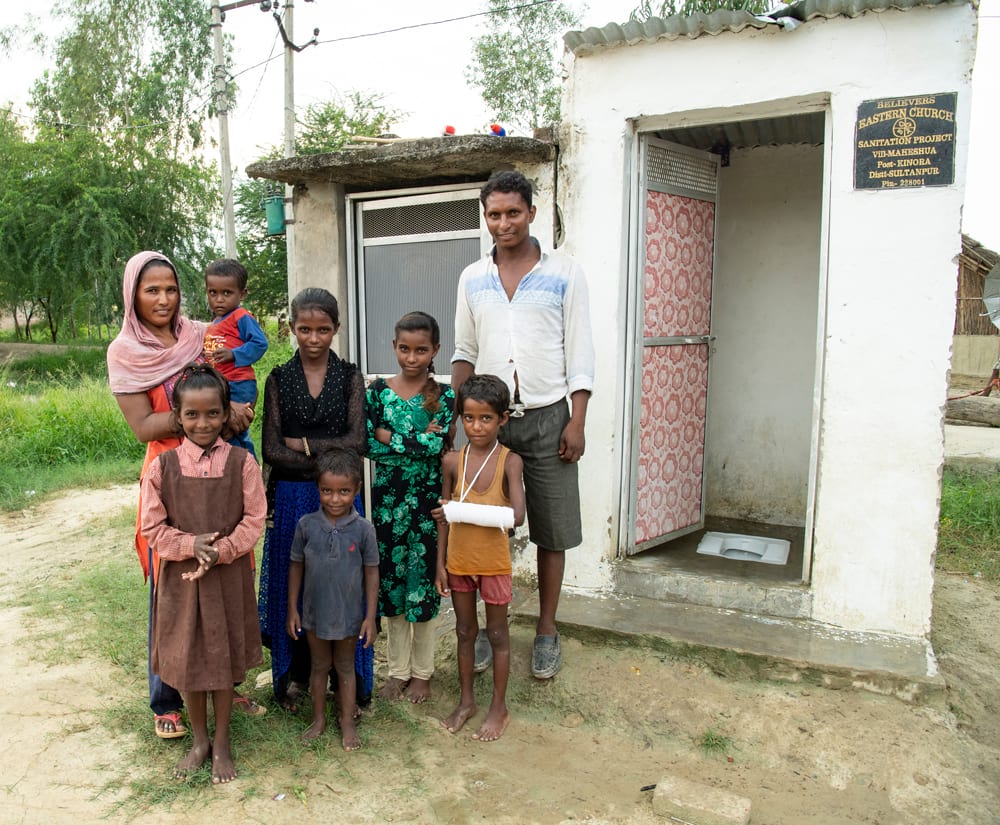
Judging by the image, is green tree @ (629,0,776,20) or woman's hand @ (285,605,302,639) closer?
woman's hand @ (285,605,302,639)

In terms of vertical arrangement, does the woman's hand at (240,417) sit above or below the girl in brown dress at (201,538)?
above

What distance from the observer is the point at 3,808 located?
2.57 meters

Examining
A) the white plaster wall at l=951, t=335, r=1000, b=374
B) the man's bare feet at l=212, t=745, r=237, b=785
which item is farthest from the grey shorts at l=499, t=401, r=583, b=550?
the white plaster wall at l=951, t=335, r=1000, b=374

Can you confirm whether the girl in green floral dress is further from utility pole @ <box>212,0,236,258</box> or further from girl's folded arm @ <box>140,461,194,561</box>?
utility pole @ <box>212,0,236,258</box>

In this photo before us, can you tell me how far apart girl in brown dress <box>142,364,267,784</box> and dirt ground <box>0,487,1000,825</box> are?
0.42m

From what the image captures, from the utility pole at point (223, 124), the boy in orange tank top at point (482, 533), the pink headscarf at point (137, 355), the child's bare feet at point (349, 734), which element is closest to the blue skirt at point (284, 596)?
the child's bare feet at point (349, 734)

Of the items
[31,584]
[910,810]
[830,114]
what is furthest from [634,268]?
[31,584]

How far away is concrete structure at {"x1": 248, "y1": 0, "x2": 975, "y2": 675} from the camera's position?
3361 mm

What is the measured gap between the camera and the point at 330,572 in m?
2.79

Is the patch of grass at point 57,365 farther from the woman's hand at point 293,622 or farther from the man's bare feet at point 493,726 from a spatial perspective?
the man's bare feet at point 493,726

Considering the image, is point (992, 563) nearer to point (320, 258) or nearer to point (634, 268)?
point (634, 268)

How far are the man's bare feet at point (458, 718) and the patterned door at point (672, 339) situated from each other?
1419mm

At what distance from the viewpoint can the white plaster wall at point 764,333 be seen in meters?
5.18

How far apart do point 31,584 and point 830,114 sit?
5.29 metres
